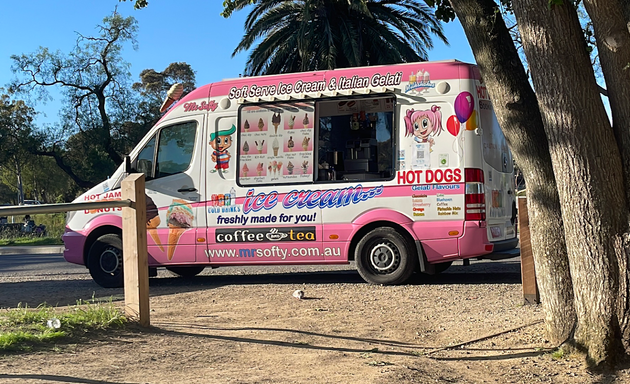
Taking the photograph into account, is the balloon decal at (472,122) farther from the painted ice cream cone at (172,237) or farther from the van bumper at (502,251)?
the painted ice cream cone at (172,237)

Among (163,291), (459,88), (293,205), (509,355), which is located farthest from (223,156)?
(509,355)

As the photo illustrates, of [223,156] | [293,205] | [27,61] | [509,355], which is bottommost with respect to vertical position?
[509,355]

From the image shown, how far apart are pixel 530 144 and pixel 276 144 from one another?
4.90 metres

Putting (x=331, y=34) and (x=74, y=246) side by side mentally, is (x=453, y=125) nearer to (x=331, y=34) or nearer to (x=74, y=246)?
(x=74, y=246)

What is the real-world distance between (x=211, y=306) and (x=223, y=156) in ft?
8.99

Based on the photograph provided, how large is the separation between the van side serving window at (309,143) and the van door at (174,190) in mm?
746

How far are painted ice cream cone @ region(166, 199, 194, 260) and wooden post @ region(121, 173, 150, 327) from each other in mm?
3986

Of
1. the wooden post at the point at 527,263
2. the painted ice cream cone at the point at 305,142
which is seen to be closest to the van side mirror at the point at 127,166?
the painted ice cream cone at the point at 305,142

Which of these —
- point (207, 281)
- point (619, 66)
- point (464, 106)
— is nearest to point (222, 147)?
point (207, 281)

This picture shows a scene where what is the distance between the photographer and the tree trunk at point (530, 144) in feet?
17.8

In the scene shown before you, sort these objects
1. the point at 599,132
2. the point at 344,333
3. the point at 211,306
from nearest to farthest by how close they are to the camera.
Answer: the point at 599,132 → the point at 344,333 → the point at 211,306

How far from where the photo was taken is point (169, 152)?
10344 mm

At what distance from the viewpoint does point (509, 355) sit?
5445mm

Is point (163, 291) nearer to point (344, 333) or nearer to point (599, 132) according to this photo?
point (344, 333)
